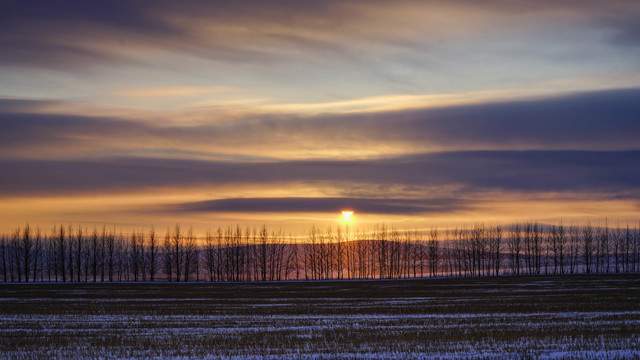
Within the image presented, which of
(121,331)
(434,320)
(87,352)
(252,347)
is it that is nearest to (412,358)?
(252,347)

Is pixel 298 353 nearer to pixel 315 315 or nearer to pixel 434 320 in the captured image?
pixel 434 320

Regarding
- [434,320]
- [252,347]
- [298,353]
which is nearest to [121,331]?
[252,347]

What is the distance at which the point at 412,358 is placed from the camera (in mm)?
22750

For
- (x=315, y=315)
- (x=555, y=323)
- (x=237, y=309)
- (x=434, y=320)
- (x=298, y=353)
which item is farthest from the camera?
(x=237, y=309)

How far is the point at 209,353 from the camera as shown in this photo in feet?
82.4

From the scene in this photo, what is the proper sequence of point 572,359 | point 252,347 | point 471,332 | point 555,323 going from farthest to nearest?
point 555,323 → point 471,332 → point 252,347 → point 572,359

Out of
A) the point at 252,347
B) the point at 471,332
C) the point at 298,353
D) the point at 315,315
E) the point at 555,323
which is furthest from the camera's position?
the point at 315,315

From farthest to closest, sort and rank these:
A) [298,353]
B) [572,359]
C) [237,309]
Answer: [237,309], [298,353], [572,359]

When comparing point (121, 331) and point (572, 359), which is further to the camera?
point (121, 331)

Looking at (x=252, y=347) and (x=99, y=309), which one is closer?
(x=252, y=347)

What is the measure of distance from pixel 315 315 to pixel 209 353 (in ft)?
63.3

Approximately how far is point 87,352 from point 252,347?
6.42 metres

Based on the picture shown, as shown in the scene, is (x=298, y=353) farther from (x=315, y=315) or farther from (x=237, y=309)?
(x=237, y=309)

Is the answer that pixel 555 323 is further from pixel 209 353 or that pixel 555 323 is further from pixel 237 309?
pixel 237 309
